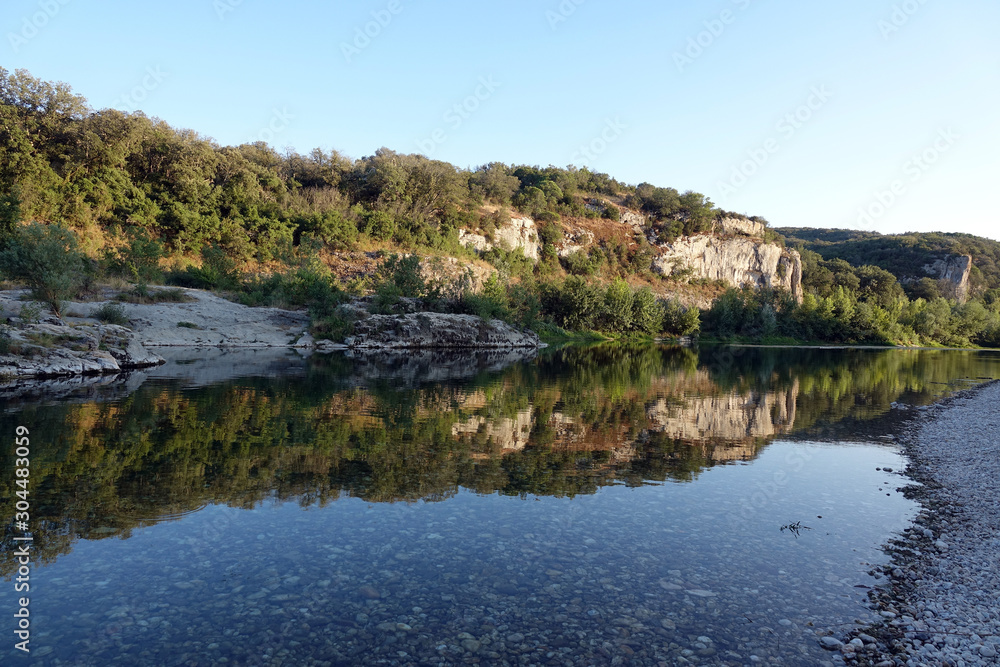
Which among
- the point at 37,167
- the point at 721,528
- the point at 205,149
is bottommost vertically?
the point at 721,528

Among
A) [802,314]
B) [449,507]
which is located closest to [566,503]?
[449,507]

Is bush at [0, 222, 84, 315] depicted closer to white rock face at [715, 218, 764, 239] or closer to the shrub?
the shrub

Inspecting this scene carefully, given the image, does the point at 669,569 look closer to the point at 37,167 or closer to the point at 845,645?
the point at 845,645

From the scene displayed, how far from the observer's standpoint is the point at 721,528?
8797 mm

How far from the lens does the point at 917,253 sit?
137 meters

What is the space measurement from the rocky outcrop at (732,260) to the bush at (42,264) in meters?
93.8

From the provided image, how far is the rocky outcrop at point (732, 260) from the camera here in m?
107

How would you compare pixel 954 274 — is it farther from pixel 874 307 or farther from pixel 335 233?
pixel 335 233

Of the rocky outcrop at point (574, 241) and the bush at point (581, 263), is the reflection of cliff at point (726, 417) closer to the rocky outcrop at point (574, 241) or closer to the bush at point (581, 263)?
the bush at point (581, 263)

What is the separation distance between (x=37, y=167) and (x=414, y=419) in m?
55.6

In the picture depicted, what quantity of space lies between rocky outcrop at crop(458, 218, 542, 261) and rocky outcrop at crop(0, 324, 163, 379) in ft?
190

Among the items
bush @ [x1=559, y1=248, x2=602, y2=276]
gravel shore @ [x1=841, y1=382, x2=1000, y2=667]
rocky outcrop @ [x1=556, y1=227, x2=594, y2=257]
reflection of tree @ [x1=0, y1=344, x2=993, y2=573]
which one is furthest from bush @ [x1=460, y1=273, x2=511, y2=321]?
gravel shore @ [x1=841, y1=382, x2=1000, y2=667]

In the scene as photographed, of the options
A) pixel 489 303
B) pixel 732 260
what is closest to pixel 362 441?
pixel 489 303

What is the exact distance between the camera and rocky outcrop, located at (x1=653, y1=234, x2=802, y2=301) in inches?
4203
